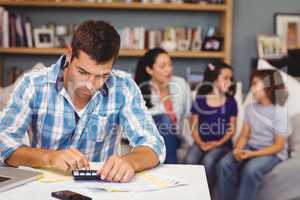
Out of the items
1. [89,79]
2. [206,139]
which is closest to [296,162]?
[206,139]

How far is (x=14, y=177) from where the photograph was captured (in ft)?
4.62

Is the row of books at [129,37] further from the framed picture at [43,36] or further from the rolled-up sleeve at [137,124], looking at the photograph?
the rolled-up sleeve at [137,124]

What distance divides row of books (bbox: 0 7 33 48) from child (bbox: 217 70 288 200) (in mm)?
1998

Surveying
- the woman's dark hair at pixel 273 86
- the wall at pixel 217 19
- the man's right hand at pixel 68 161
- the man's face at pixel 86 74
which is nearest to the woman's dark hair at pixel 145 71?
the woman's dark hair at pixel 273 86

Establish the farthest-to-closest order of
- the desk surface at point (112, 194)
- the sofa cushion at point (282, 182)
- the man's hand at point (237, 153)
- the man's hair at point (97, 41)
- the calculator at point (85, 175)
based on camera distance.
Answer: the man's hand at point (237, 153) < the sofa cushion at point (282, 182) < the man's hair at point (97, 41) < the calculator at point (85, 175) < the desk surface at point (112, 194)

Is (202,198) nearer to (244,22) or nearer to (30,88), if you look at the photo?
(30,88)

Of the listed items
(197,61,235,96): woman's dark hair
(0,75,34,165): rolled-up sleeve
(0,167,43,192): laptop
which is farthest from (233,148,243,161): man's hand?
(0,167,43,192): laptop

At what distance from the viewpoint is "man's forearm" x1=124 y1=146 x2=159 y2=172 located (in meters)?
1.55

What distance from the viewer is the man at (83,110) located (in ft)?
5.55

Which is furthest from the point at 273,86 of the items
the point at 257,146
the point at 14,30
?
the point at 14,30

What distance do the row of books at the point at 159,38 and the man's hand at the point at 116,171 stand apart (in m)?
2.83

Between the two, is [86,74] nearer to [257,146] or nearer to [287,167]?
[287,167]

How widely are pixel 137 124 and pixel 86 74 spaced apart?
0.26 m

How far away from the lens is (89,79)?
1732 mm
